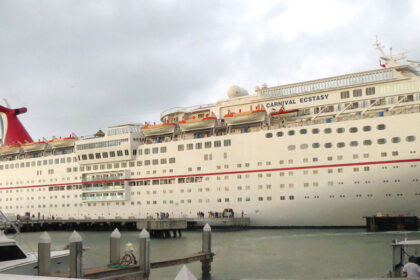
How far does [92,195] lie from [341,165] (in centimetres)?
2290

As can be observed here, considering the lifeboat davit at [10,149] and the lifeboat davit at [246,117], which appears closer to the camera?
the lifeboat davit at [246,117]

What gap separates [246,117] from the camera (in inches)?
1367

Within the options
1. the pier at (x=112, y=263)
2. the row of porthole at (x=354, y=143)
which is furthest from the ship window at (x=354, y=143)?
the pier at (x=112, y=263)

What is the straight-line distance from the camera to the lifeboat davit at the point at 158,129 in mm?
38844

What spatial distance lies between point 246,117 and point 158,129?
8428mm

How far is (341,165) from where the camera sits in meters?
29.9

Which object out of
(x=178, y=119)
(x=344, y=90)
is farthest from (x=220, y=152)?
(x=344, y=90)

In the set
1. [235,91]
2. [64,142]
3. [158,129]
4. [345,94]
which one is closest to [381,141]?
[345,94]

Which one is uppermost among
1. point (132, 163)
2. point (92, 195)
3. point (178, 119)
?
point (178, 119)

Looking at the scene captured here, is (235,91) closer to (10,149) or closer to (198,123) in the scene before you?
(198,123)

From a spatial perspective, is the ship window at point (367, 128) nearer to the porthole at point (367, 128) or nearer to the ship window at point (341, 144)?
the porthole at point (367, 128)

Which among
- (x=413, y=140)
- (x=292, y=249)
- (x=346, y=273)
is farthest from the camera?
(x=413, y=140)

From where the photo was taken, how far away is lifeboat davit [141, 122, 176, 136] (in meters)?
38.8

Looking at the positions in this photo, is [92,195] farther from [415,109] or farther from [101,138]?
[415,109]
